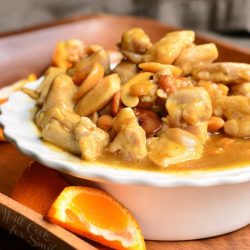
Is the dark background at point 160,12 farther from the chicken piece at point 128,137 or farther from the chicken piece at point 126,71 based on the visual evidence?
the chicken piece at point 128,137

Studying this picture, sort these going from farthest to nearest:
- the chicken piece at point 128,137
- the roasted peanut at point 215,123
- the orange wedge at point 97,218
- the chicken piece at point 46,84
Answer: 1. the chicken piece at point 46,84
2. the roasted peanut at point 215,123
3. the chicken piece at point 128,137
4. the orange wedge at point 97,218

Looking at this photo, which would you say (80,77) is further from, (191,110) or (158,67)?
(191,110)

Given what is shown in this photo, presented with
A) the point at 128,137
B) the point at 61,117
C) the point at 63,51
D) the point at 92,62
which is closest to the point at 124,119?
the point at 128,137

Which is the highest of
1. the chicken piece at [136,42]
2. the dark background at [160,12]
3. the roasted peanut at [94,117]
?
the chicken piece at [136,42]

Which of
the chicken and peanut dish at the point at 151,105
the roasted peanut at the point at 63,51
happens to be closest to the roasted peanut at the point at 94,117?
the chicken and peanut dish at the point at 151,105

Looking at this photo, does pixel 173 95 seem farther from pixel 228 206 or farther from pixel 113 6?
pixel 113 6

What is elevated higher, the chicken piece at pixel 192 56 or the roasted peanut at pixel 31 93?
the chicken piece at pixel 192 56

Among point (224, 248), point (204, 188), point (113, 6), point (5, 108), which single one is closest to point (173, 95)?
point (204, 188)

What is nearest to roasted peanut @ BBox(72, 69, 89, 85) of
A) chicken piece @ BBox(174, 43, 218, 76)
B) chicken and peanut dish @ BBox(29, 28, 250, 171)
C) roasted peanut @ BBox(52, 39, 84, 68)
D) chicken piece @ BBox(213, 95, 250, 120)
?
chicken and peanut dish @ BBox(29, 28, 250, 171)

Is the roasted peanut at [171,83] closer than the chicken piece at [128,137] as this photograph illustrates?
No
